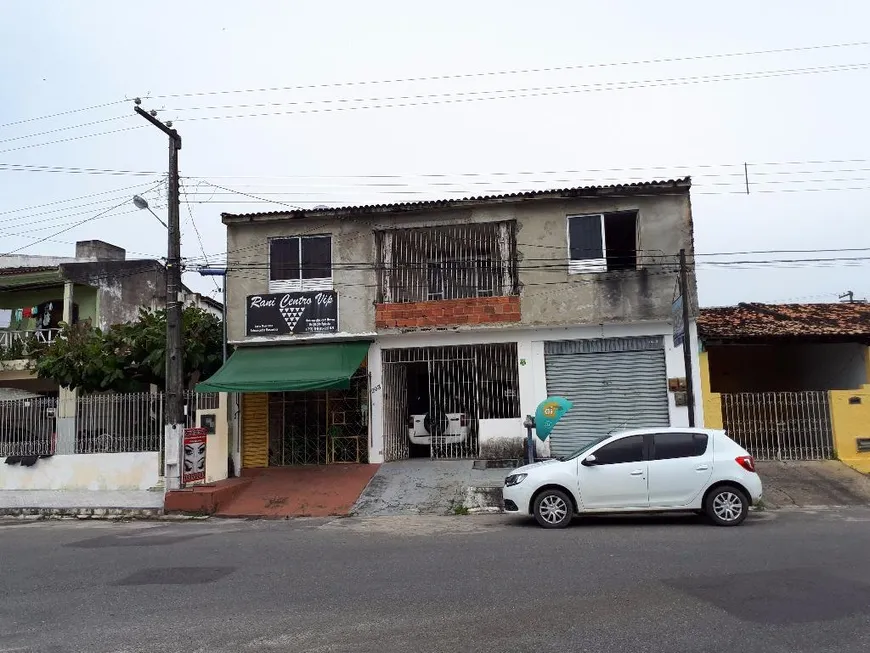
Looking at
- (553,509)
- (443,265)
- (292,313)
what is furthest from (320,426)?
(553,509)

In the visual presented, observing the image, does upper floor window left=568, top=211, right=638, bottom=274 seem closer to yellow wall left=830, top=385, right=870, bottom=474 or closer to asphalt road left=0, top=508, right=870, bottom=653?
yellow wall left=830, top=385, right=870, bottom=474

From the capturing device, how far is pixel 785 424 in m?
15.2

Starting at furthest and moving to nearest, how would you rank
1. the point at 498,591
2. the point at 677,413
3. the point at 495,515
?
the point at 677,413, the point at 495,515, the point at 498,591

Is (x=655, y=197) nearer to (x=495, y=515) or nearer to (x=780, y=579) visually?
(x=495, y=515)

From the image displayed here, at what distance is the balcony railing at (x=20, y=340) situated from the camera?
2108 cm

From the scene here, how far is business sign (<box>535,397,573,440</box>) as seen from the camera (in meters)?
15.3

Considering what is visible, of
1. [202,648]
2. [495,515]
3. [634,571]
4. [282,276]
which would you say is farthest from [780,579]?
[282,276]

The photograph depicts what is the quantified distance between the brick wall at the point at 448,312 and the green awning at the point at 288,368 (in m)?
0.88

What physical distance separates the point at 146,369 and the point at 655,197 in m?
12.5

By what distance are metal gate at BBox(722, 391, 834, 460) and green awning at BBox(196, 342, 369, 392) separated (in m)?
8.52

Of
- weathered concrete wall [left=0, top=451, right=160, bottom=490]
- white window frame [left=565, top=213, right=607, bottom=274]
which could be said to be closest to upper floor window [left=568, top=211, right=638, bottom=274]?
white window frame [left=565, top=213, right=607, bottom=274]

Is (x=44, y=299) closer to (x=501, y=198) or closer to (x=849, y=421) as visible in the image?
(x=501, y=198)

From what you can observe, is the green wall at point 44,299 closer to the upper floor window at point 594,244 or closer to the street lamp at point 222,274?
the street lamp at point 222,274

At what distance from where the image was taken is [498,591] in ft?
21.2
